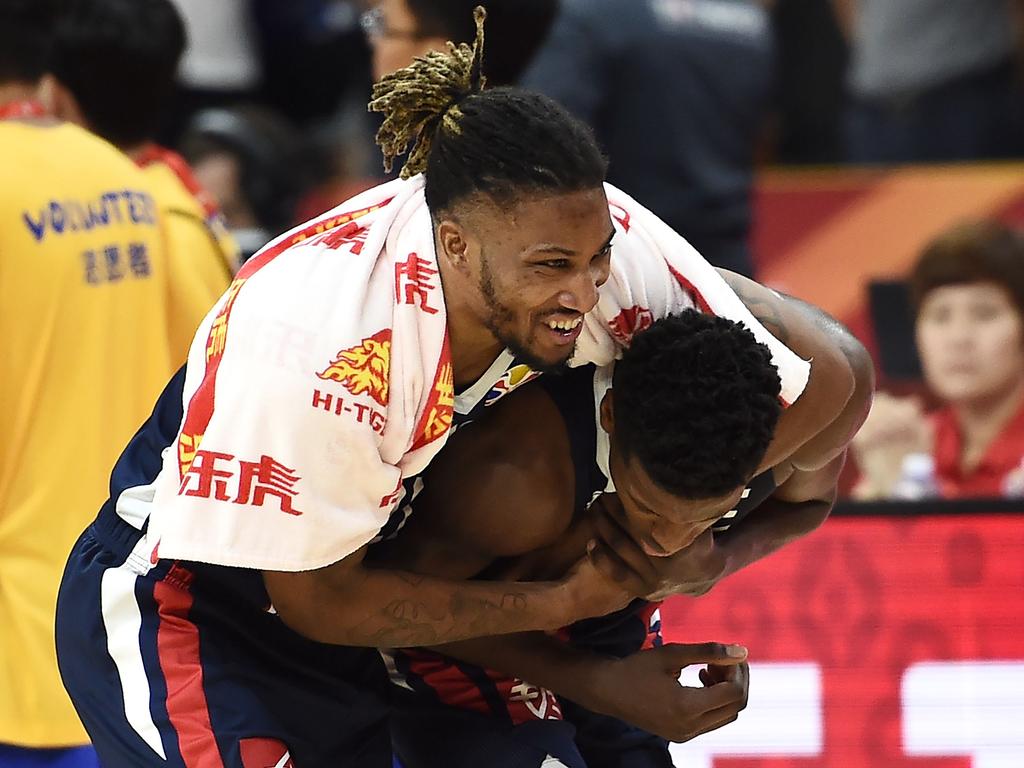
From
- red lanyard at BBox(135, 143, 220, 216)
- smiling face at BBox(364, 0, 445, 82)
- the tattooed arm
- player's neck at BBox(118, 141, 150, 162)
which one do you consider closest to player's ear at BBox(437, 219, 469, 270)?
the tattooed arm

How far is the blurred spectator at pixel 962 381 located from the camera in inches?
208

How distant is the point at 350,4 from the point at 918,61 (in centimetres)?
232

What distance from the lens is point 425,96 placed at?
2.87 metres

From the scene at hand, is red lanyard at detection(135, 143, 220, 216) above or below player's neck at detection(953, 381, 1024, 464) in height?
above

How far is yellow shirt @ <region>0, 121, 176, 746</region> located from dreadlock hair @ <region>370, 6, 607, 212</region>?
3.36 feet

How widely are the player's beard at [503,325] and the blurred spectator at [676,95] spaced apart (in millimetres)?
2353

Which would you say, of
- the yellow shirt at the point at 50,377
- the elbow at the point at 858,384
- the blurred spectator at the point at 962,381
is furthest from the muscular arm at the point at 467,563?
the blurred spectator at the point at 962,381

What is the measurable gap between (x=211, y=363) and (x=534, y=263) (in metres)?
0.50

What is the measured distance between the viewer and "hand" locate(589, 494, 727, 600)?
9.85 ft

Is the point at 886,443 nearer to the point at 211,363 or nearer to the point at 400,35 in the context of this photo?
the point at 400,35

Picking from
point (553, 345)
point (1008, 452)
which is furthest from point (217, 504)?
point (1008, 452)

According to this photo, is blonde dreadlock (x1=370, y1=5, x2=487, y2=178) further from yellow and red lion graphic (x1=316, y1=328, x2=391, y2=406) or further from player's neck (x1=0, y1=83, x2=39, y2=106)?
player's neck (x1=0, y1=83, x2=39, y2=106)

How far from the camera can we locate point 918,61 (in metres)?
6.74

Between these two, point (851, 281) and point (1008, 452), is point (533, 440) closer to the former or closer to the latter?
point (1008, 452)
